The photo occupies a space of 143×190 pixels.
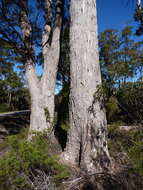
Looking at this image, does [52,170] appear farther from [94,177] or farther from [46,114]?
[46,114]

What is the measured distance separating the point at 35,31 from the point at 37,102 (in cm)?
323

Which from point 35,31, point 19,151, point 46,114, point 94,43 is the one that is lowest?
point 19,151

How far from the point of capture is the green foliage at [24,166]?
1.53 metres

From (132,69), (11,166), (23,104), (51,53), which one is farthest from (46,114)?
(23,104)

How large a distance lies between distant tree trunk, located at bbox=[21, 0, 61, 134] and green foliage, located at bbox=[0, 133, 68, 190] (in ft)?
5.54

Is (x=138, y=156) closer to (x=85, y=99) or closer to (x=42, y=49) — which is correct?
(x=85, y=99)

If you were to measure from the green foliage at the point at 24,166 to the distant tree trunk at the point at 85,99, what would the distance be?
86 cm

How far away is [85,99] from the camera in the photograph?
2500mm

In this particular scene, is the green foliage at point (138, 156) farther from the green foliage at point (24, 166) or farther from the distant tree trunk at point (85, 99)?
the distant tree trunk at point (85, 99)

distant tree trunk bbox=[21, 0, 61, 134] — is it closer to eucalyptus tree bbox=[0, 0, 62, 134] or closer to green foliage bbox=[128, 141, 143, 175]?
eucalyptus tree bbox=[0, 0, 62, 134]

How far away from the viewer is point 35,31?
5.34 m

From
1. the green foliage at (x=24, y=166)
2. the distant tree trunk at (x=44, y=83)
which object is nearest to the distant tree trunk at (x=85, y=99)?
the green foliage at (x=24, y=166)

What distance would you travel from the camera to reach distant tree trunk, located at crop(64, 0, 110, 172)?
2.46m

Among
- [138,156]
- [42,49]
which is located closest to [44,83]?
[42,49]
